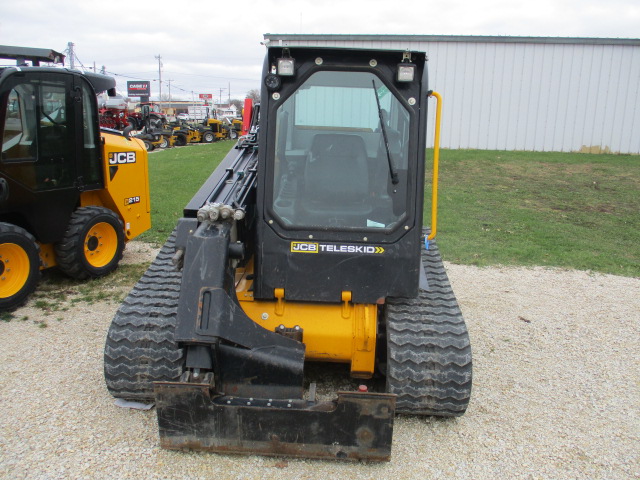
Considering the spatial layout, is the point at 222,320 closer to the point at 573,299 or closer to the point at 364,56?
the point at 364,56

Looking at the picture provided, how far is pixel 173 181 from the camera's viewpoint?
15641 millimetres

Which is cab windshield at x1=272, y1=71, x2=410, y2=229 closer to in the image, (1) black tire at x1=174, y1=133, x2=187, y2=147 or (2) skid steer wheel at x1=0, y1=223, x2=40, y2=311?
(2) skid steer wheel at x1=0, y1=223, x2=40, y2=311

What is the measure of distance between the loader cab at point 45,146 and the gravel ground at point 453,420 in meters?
1.02

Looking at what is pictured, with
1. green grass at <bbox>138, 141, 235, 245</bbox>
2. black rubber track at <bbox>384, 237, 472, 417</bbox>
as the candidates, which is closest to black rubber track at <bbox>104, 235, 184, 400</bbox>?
black rubber track at <bbox>384, 237, 472, 417</bbox>

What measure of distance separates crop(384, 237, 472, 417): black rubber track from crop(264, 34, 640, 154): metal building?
17.0m

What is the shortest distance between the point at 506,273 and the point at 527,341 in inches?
92.1

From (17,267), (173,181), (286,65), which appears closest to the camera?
(286,65)

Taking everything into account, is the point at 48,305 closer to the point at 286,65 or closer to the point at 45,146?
the point at 45,146

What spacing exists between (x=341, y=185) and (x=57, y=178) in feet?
12.9

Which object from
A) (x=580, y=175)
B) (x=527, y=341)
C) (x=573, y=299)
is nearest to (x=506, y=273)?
(x=573, y=299)

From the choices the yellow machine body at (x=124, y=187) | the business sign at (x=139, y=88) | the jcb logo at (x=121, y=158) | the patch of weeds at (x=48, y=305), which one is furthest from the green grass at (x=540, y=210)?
the business sign at (x=139, y=88)

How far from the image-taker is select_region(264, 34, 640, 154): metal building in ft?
62.2

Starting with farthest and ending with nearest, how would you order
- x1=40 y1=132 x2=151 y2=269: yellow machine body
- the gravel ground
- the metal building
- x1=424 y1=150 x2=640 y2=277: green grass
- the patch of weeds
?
the metal building → x1=424 y1=150 x2=640 y2=277: green grass → x1=40 y1=132 x2=151 y2=269: yellow machine body → the patch of weeds → the gravel ground

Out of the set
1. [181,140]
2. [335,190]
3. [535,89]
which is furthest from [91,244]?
[181,140]
